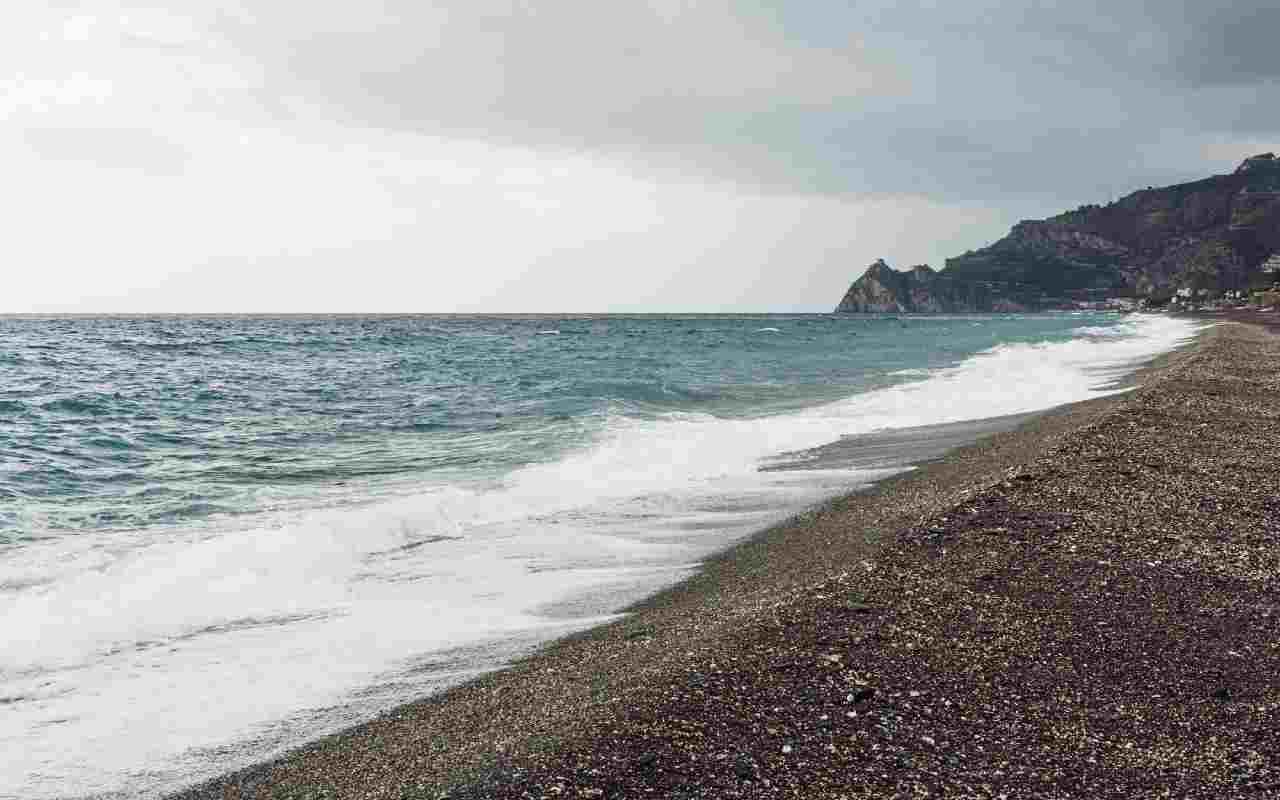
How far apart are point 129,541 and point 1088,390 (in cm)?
2384

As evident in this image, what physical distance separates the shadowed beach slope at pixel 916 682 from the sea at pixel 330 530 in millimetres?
827

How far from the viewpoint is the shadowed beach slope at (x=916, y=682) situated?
13.3 ft

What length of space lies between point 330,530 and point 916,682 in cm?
768

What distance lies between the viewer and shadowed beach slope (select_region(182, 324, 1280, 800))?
405cm

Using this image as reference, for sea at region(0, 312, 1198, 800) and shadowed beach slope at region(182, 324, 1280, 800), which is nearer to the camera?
shadowed beach slope at region(182, 324, 1280, 800)

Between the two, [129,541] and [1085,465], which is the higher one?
[1085,465]

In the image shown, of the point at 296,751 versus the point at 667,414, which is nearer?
the point at 296,751

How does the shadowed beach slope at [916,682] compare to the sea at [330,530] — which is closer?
the shadowed beach slope at [916,682]

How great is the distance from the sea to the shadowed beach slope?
827mm

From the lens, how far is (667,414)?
76.6ft

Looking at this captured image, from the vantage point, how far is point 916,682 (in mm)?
4906

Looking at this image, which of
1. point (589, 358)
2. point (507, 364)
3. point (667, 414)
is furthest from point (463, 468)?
point (589, 358)

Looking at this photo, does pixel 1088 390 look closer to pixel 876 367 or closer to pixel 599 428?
pixel 599 428

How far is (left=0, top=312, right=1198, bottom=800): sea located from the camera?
18.8 feet
